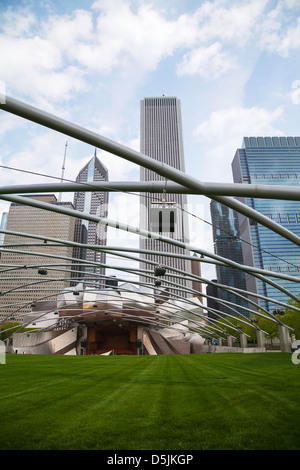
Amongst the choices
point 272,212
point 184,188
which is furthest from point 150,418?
point 272,212

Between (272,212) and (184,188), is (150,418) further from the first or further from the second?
(272,212)

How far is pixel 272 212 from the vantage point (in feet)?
489

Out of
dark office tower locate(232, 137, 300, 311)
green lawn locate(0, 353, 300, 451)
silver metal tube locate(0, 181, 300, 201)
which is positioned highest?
dark office tower locate(232, 137, 300, 311)

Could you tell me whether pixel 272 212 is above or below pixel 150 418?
Result: above

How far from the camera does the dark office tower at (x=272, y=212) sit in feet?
474

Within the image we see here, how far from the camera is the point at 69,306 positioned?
59406 millimetres

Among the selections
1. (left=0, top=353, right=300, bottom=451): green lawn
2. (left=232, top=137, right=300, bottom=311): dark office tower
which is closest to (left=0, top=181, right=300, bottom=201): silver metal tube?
(left=0, top=353, right=300, bottom=451): green lawn

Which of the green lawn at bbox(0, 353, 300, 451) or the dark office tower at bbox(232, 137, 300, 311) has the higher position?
the dark office tower at bbox(232, 137, 300, 311)

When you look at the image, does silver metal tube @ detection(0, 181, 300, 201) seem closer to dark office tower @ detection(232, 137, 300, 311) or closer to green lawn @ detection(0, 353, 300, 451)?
green lawn @ detection(0, 353, 300, 451)

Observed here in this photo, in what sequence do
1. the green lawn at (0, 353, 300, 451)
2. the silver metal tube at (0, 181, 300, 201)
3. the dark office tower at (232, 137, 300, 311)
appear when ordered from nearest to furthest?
1. the green lawn at (0, 353, 300, 451)
2. the silver metal tube at (0, 181, 300, 201)
3. the dark office tower at (232, 137, 300, 311)

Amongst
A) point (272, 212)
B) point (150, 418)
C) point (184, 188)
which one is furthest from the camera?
point (272, 212)

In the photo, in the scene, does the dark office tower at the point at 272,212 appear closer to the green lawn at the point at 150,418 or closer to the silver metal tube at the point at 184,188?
the silver metal tube at the point at 184,188

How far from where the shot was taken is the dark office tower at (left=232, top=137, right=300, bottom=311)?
144m

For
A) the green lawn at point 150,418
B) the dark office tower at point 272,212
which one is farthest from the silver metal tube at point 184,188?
the dark office tower at point 272,212
